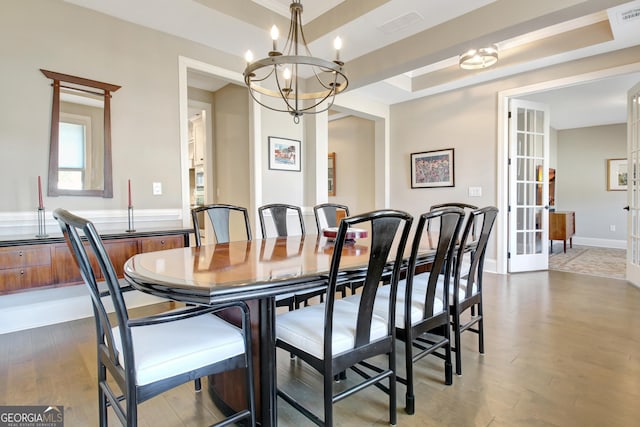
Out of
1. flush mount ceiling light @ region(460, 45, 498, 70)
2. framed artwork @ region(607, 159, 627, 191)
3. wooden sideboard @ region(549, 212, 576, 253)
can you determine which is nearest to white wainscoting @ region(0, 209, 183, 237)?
flush mount ceiling light @ region(460, 45, 498, 70)

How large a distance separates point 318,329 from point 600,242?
817 cm

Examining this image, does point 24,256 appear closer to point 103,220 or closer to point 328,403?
point 103,220

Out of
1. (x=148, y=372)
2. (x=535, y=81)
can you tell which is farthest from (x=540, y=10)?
(x=148, y=372)

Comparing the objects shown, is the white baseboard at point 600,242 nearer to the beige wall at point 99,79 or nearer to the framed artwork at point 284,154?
the framed artwork at point 284,154

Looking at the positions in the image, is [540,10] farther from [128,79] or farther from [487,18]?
[128,79]

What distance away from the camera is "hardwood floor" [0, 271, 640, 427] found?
5.19 ft

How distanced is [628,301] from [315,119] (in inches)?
154

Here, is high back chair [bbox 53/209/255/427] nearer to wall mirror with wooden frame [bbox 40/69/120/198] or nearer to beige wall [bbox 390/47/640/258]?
wall mirror with wooden frame [bbox 40/69/120/198]

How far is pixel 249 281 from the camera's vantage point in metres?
1.19

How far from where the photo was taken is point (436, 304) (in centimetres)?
189

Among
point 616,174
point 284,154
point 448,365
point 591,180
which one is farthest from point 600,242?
point 448,365

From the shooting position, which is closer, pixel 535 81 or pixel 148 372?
pixel 148 372

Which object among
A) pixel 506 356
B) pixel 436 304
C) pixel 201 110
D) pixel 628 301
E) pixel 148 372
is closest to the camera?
pixel 148 372

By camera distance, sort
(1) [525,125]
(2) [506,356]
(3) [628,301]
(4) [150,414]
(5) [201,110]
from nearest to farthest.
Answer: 1. (4) [150,414]
2. (2) [506,356]
3. (3) [628,301]
4. (1) [525,125]
5. (5) [201,110]
